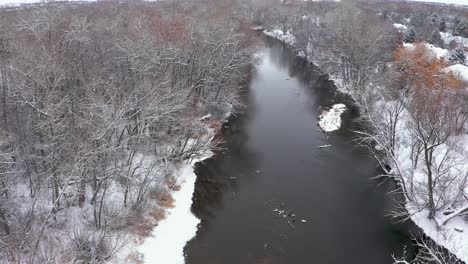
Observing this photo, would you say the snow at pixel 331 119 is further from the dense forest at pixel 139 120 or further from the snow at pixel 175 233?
the snow at pixel 175 233

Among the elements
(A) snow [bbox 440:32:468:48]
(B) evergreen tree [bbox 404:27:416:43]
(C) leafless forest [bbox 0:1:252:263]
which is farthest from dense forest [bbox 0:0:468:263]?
(A) snow [bbox 440:32:468:48]

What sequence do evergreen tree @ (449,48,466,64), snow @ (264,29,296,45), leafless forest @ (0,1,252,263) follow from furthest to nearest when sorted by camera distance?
1. snow @ (264,29,296,45)
2. evergreen tree @ (449,48,466,64)
3. leafless forest @ (0,1,252,263)

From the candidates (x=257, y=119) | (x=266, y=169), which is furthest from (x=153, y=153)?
(x=257, y=119)

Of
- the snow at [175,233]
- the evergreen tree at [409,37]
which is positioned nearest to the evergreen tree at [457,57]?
the evergreen tree at [409,37]

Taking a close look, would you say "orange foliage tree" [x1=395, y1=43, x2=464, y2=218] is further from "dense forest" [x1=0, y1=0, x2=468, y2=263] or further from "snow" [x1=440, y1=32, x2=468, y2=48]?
"snow" [x1=440, y1=32, x2=468, y2=48]

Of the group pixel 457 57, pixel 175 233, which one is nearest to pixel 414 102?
pixel 175 233

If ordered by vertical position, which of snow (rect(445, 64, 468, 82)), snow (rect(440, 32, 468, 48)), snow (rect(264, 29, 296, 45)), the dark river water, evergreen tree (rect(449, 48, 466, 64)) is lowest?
snow (rect(264, 29, 296, 45))

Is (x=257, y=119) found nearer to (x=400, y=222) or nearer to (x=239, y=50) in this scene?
(x=239, y=50)
